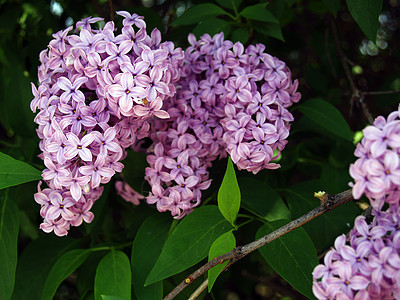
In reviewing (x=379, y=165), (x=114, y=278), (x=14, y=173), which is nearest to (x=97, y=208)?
(x=114, y=278)

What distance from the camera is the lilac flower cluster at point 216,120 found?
4.52 feet

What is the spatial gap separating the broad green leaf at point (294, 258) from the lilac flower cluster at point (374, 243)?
174 mm

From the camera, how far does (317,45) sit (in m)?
2.49

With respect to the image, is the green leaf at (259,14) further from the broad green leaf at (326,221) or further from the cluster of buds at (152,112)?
the broad green leaf at (326,221)

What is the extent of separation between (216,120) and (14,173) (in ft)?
1.94

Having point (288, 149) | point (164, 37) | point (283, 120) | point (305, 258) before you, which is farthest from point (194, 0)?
point (305, 258)

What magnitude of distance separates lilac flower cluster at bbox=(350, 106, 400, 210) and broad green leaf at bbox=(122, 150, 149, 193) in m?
0.77

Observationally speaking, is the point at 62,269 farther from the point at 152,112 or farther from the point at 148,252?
the point at 152,112

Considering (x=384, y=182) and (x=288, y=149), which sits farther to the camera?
(x=288, y=149)

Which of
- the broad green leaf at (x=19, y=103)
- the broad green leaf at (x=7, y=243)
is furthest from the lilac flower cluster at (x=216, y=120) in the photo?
the broad green leaf at (x=19, y=103)

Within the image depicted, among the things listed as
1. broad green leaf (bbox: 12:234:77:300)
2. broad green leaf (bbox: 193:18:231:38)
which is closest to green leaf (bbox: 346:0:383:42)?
broad green leaf (bbox: 193:18:231:38)

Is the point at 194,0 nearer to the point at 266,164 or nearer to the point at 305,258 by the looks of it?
the point at 266,164

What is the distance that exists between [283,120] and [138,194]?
0.56m

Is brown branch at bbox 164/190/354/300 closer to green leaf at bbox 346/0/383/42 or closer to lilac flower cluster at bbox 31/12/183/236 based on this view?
lilac flower cluster at bbox 31/12/183/236
